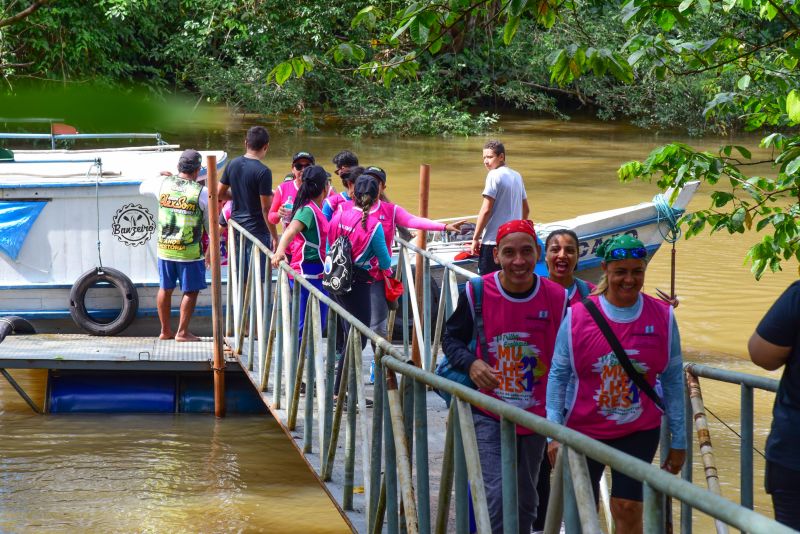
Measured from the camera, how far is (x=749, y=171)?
23109 millimetres

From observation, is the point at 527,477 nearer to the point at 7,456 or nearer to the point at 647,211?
the point at 7,456

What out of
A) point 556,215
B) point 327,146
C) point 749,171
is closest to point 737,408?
point 556,215

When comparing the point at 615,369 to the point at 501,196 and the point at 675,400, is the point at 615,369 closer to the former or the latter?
the point at 675,400

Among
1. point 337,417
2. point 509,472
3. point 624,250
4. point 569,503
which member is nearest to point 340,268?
point 337,417

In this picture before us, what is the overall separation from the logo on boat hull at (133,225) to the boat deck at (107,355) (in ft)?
3.22

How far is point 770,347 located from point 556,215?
16.4 m

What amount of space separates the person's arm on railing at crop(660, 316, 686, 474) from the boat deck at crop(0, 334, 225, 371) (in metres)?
5.33

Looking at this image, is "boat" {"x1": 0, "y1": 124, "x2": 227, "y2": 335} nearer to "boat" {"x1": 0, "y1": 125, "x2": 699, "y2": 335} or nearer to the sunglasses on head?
"boat" {"x1": 0, "y1": 125, "x2": 699, "y2": 335}

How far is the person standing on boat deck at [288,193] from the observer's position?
7730 millimetres

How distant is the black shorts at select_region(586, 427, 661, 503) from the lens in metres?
3.56

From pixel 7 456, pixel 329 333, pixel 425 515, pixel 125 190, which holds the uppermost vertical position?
pixel 125 190

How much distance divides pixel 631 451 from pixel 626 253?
72 centimetres

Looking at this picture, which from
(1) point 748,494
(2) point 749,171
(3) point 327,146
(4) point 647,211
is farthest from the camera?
(3) point 327,146

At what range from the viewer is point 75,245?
30.5 feet
